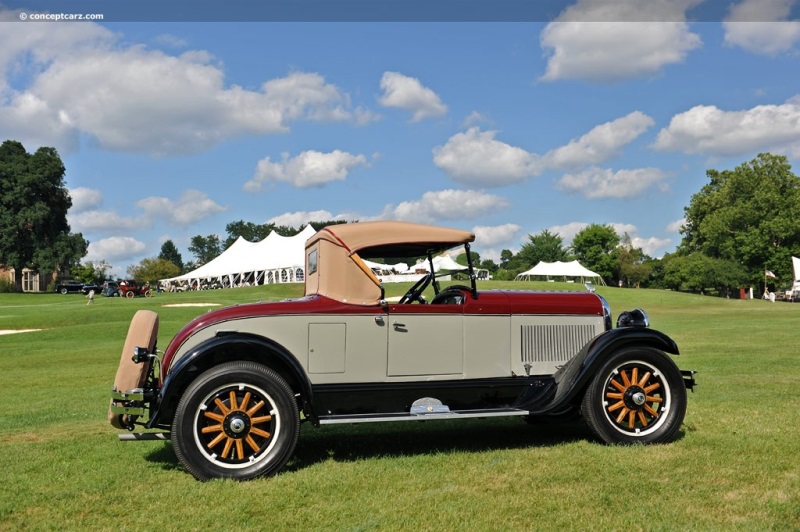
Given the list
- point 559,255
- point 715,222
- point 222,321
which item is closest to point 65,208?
point 559,255

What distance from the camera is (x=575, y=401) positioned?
637cm

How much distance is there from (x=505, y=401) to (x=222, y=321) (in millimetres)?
2797

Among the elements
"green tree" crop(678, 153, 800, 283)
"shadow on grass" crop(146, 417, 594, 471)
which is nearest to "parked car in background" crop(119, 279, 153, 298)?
"shadow on grass" crop(146, 417, 594, 471)

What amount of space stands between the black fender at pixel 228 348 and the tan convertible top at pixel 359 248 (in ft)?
2.53

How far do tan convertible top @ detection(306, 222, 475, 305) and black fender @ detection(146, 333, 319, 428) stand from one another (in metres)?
0.77

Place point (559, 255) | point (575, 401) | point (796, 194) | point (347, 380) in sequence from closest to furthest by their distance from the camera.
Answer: point (347, 380)
point (575, 401)
point (796, 194)
point (559, 255)

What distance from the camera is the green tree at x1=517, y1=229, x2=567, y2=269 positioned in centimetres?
10838

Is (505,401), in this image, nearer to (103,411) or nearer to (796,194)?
(103,411)

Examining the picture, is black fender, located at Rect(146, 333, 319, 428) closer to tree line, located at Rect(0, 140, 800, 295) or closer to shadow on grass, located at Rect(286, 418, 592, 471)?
shadow on grass, located at Rect(286, 418, 592, 471)

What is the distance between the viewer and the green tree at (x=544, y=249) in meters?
108

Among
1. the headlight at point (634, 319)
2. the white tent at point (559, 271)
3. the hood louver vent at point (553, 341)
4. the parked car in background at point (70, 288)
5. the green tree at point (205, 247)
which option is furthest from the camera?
the green tree at point (205, 247)

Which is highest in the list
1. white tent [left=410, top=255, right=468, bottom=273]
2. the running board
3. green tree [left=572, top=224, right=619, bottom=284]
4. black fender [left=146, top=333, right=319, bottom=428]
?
green tree [left=572, top=224, right=619, bottom=284]

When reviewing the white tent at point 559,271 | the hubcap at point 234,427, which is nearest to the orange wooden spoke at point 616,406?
the hubcap at point 234,427

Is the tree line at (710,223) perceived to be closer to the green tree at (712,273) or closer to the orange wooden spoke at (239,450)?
the green tree at (712,273)
